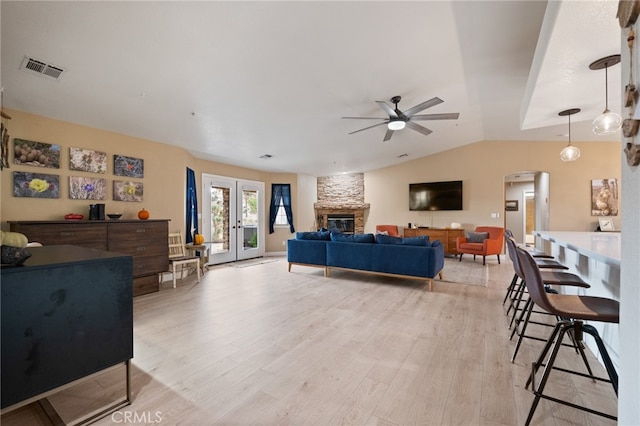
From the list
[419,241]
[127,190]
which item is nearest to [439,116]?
[419,241]

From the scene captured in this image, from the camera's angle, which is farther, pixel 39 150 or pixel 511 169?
pixel 511 169

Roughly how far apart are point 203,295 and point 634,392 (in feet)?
14.1

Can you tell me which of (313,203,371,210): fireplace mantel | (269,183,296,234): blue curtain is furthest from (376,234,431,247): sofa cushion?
(313,203,371,210): fireplace mantel

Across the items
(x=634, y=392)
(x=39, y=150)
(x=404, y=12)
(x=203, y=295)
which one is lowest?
(x=203, y=295)

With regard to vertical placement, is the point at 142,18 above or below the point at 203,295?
above

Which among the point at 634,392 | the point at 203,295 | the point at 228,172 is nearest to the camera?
the point at 634,392

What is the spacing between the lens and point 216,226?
22.3 ft

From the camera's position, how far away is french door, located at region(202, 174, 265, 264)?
21.6ft

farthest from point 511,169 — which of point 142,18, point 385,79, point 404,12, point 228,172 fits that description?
point 142,18

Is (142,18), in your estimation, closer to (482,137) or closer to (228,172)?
(228,172)

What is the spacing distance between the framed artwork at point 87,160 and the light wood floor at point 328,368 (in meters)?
2.16

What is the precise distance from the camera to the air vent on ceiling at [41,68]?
2.57 meters

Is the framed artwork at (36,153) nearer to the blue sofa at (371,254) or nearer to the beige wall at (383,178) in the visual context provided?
the beige wall at (383,178)

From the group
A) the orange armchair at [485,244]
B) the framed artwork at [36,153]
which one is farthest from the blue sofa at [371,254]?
the framed artwork at [36,153]
